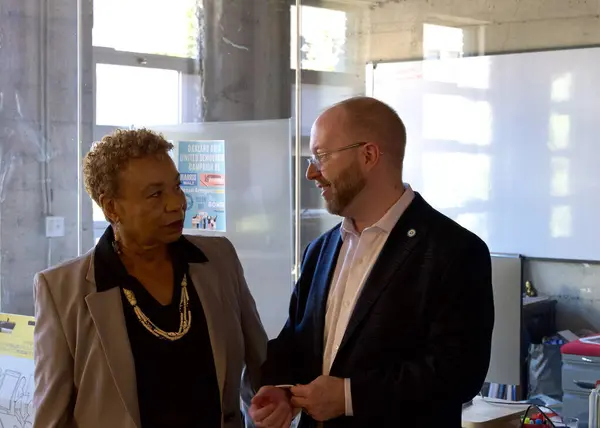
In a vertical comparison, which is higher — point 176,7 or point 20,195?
point 176,7

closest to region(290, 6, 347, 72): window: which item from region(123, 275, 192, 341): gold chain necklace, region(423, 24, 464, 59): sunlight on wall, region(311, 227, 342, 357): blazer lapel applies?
region(423, 24, 464, 59): sunlight on wall

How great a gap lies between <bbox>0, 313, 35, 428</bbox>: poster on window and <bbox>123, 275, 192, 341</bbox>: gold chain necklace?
2287mm

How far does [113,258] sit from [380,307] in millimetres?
623

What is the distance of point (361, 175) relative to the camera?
5.68 ft

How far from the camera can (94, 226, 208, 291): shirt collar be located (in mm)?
1758

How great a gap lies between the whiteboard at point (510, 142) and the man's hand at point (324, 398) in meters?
2.99

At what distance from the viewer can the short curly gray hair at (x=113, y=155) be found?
1.75 m

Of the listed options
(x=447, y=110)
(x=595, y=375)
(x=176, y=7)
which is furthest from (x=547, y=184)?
(x=176, y=7)

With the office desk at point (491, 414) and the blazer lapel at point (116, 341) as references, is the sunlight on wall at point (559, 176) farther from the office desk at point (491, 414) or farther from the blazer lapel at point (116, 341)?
the blazer lapel at point (116, 341)

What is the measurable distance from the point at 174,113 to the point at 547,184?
2.17 m

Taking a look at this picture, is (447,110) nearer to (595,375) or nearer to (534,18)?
(534,18)

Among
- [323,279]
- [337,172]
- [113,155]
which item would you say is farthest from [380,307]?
[113,155]

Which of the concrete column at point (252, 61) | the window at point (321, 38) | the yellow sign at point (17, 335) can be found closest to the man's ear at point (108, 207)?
the yellow sign at point (17, 335)

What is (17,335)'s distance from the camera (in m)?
3.88
